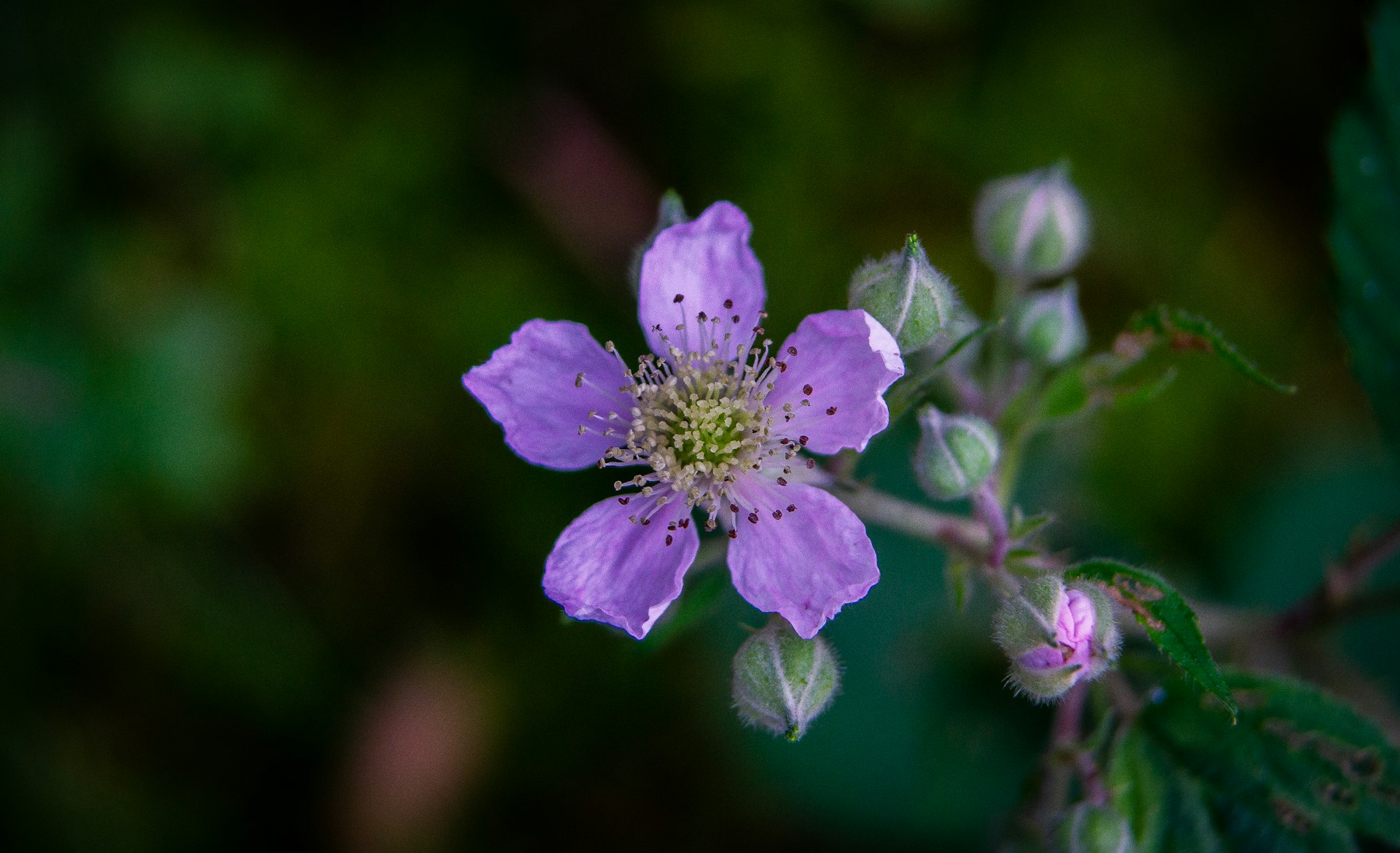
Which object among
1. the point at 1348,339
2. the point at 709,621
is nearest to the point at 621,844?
the point at 709,621

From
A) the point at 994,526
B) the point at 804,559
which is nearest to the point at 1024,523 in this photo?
the point at 994,526

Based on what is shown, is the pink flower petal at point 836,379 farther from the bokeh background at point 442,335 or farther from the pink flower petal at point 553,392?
the bokeh background at point 442,335

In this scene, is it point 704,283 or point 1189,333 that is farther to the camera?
point 704,283

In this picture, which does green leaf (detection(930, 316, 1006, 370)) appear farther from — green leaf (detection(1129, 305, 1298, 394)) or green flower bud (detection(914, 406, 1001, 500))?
green leaf (detection(1129, 305, 1298, 394))

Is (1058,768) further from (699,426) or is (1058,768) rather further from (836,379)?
(699,426)

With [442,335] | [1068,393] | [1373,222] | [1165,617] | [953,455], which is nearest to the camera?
[1165,617]

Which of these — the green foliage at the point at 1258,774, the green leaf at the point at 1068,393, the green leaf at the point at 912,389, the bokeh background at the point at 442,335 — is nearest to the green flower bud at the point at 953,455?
the green leaf at the point at 912,389

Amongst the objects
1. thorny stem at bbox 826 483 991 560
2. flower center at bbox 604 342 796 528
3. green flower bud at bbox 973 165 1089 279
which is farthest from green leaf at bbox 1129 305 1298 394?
flower center at bbox 604 342 796 528
